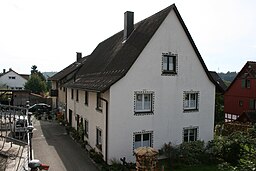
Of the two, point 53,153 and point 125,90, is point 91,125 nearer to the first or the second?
point 53,153

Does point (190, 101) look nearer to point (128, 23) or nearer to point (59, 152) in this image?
point (128, 23)

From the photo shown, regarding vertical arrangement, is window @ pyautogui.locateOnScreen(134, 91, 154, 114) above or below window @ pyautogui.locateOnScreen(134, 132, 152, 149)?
above

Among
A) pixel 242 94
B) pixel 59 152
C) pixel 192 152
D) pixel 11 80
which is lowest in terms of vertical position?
pixel 59 152

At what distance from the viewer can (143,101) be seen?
1614 centimetres

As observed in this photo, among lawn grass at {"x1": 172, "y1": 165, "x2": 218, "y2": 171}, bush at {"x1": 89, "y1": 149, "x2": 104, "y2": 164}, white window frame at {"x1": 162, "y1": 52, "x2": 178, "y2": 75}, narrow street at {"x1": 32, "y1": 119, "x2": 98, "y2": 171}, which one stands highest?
white window frame at {"x1": 162, "y1": 52, "x2": 178, "y2": 75}

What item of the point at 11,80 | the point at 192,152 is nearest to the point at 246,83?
the point at 192,152

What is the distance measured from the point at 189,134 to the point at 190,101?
2.39 meters

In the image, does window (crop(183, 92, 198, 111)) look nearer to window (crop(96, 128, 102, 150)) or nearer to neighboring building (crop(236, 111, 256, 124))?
window (crop(96, 128, 102, 150))

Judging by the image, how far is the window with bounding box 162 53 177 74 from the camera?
16672mm

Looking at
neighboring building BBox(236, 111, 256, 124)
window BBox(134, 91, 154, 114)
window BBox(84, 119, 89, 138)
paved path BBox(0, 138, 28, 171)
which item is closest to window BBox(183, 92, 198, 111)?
window BBox(134, 91, 154, 114)

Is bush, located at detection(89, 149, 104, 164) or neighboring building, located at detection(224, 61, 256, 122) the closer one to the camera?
bush, located at detection(89, 149, 104, 164)

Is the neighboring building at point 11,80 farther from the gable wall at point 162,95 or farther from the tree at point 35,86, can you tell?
the gable wall at point 162,95

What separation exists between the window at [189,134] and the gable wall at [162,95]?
39 cm

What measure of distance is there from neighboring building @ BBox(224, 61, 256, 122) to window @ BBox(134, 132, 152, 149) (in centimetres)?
2415
